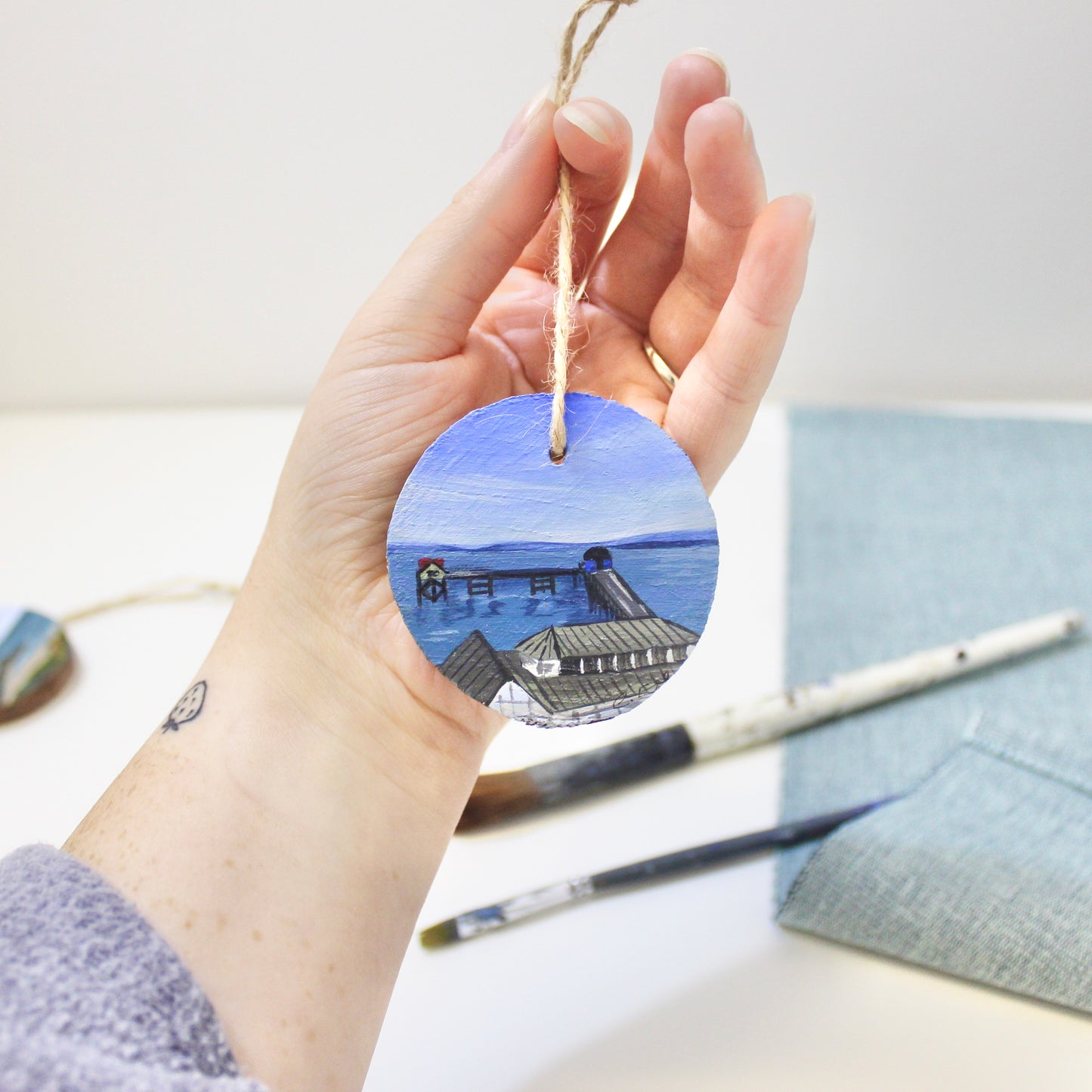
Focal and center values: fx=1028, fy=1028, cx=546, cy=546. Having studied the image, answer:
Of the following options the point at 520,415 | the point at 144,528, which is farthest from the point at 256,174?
the point at 520,415

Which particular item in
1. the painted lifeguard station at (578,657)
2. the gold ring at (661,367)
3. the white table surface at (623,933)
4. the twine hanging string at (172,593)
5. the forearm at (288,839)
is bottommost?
the white table surface at (623,933)

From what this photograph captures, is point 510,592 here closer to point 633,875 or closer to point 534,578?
point 534,578

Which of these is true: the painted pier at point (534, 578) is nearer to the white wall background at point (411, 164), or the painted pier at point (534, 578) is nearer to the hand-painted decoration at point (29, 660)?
the hand-painted decoration at point (29, 660)

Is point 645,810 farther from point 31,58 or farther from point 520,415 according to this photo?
point 31,58

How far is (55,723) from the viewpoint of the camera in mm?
1206

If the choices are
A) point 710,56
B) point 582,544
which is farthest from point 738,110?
point 582,544

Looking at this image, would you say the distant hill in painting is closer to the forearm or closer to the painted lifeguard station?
the painted lifeguard station

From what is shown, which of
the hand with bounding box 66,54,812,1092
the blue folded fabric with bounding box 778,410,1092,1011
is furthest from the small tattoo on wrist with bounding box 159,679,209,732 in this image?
the blue folded fabric with bounding box 778,410,1092,1011

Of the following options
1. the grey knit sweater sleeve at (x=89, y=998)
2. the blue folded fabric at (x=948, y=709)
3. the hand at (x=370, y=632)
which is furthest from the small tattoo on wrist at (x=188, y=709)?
the blue folded fabric at (x=948, y=709)

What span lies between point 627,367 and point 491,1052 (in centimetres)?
61

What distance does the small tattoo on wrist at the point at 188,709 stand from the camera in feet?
2.72

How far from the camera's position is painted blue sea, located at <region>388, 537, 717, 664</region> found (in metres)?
0.72

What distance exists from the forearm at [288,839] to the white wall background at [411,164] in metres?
0.86

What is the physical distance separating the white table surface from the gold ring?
0.40m
